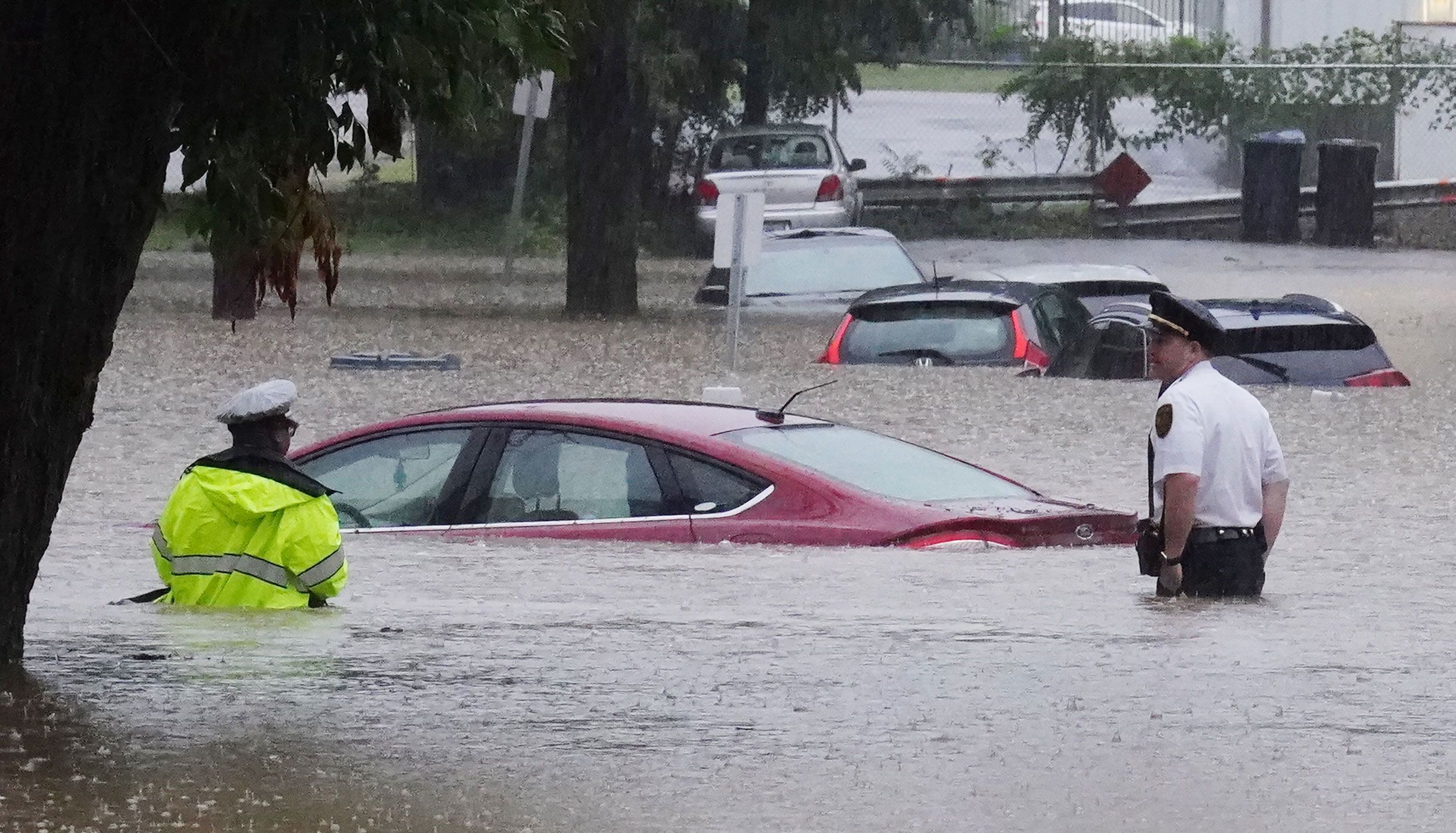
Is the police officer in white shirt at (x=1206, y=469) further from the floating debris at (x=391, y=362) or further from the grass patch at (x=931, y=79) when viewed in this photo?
the grass patch at (x=931, y=79)

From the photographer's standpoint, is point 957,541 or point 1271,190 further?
point 1271,190

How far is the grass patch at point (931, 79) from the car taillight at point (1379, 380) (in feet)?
70.3

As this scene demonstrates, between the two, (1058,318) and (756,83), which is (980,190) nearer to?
(756,83)

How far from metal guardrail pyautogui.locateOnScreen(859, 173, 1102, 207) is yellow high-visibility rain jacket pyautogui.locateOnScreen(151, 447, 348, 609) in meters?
30.4

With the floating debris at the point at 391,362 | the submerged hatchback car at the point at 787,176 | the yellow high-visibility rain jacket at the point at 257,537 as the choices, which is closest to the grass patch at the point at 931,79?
the submerged hatchback car at the point at 787,176

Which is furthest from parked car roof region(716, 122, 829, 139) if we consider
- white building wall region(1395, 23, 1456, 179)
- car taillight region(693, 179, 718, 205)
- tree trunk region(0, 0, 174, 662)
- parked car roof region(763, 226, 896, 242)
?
tree trunk region(0, 0, 174, 662)

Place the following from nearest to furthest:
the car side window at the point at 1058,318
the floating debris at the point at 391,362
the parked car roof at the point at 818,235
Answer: the car side window at the point at 1058,318
the floating debris at the point at 391,362
the parked car roof at the point at 818,235

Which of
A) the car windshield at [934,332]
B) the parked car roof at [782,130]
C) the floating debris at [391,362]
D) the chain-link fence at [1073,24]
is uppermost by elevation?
the chain-link fence at [1073,24]

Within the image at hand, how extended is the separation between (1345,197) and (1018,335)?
1988cm

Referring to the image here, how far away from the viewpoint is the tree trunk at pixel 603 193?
2812 centimetres

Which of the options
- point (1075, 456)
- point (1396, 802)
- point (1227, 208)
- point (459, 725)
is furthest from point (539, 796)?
point (1227, 208)

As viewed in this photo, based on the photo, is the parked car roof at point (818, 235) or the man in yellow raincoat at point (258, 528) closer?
the man in yellow raincoat at point (258, 528)

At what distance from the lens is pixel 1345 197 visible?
38062 millimetres

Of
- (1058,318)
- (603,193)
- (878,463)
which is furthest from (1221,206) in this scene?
(878,463)
